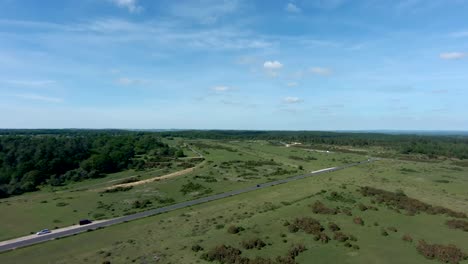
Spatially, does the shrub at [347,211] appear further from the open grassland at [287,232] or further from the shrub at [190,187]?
the shrub at [190,187]

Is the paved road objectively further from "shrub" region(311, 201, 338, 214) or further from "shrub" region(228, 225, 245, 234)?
"shrub" region(311, 201, 338, 214)

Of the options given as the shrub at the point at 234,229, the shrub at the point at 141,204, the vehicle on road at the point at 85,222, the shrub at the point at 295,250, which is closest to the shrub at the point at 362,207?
the shrub at the point at 295,250

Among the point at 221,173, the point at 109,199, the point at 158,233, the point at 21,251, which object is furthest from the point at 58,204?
the point at 221,173

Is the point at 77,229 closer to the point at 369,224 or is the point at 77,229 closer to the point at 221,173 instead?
the point at 369,224

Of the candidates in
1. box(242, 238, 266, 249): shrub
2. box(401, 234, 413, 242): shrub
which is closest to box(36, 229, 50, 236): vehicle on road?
box(242, 238, 266, 249): shrub

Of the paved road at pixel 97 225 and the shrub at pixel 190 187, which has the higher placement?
the shrub at pixel 190 187

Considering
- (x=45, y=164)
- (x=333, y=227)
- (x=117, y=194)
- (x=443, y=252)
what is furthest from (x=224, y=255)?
(x=45, y=164)
